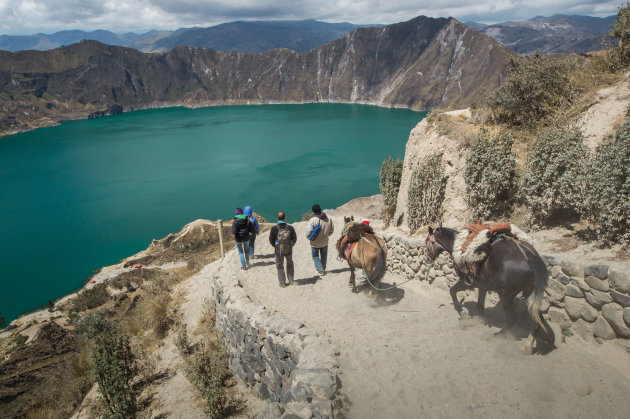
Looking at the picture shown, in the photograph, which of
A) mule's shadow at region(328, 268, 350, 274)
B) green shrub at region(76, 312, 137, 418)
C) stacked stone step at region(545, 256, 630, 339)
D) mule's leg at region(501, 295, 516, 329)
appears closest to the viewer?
stacked stone step at region(545, 256, 630, 339)

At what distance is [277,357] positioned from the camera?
6.16 metres

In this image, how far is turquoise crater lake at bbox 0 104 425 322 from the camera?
2959 cm

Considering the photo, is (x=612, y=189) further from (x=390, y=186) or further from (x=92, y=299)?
(x=92, y=299)

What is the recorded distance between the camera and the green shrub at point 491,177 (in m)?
9.10

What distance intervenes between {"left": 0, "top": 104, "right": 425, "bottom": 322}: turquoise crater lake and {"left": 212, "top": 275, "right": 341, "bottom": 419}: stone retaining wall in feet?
71.0

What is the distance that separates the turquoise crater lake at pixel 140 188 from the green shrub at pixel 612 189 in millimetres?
29116

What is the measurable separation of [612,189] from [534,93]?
654cm

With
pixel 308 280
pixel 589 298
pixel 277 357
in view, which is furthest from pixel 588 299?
pixel 308 280

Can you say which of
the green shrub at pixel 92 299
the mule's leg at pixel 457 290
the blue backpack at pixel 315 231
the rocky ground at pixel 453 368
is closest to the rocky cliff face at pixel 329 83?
the green shrub at pixel 92 299

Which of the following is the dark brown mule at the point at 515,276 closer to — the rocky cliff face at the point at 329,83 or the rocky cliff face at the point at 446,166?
the rocky cliff face at the point at 446,166

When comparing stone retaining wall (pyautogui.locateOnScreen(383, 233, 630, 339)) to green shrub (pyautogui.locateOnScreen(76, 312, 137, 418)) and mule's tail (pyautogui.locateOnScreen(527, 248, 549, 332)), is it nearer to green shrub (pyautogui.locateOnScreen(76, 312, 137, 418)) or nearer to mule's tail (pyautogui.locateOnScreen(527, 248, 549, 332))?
mule's tail (pyautogui.locateOnScreen(527, 248, 549, 332))

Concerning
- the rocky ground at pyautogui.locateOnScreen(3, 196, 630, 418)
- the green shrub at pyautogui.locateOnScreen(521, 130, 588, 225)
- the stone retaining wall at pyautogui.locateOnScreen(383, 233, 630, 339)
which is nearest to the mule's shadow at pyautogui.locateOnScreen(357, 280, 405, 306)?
the rocky ground at pyautogui.locateOnScreen(3, 196, 630, 418)

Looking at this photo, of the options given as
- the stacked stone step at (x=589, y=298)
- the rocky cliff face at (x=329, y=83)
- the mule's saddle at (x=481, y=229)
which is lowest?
the stacked stone step at (x=589, y=298)

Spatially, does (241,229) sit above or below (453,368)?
above
